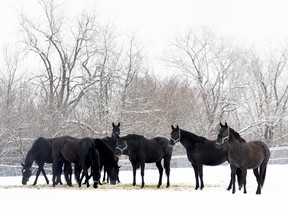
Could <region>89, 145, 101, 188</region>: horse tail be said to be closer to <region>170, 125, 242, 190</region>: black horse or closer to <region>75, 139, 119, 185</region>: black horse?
<region>75, 139, 119, 185</region>: black horse

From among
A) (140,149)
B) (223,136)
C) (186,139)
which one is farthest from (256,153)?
(140,149)

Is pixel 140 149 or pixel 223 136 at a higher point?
pixel 223 136

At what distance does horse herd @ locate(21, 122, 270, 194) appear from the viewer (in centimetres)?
1498

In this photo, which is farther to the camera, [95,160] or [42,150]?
[42,150]

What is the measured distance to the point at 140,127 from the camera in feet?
124

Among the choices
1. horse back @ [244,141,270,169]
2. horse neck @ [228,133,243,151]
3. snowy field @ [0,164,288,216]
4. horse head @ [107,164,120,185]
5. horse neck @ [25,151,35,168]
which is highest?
horse neck @ [228,133,243,151]

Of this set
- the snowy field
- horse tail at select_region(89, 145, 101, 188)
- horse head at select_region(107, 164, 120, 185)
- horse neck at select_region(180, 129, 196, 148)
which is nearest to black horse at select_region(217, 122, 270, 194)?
the snowy field

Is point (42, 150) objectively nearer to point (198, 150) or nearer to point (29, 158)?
point (29, 158)

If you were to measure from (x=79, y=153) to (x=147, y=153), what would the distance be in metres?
2.33

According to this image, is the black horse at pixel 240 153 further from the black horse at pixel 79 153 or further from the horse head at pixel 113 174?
the horse head at pixel 113 174

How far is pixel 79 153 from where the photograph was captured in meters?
17.6

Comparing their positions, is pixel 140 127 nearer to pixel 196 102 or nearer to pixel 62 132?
pixel 62 132

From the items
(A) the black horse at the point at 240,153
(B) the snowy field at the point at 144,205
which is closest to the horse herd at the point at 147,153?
(A) the black horse at the point at 240,153

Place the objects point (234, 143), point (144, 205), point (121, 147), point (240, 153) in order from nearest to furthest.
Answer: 1. point (144, 205)
2. point (240, 153)
3. point (234, 143)
4. point (121, 147)
